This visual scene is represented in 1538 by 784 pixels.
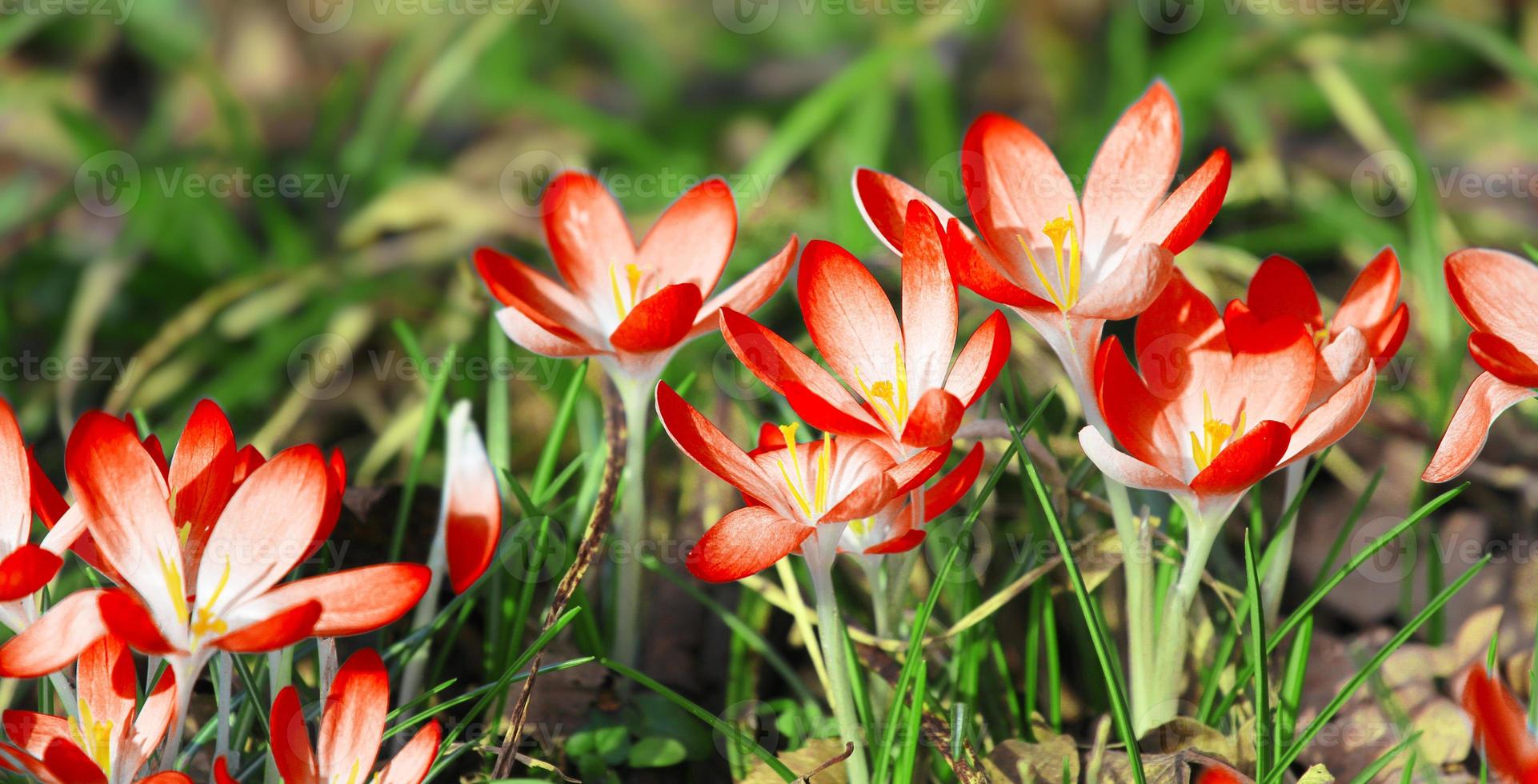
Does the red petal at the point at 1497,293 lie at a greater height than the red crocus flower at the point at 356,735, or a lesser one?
greater

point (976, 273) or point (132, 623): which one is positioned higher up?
point (976, 273)

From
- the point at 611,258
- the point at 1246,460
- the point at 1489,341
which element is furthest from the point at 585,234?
the point at 1489,341

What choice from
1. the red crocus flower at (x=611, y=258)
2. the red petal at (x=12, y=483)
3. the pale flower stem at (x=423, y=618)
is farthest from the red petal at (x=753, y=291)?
the red petal at (x=12, y=483)

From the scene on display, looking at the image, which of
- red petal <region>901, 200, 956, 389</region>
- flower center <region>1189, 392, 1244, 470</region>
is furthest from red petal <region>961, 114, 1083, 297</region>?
flower center <region>1189, 392, 1244, 470</region>

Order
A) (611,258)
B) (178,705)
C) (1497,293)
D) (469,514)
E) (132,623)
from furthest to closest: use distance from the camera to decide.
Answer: (611,258) < (469,514) < (1497,293) < (178,705) < (132,623)

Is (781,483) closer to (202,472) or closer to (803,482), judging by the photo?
(803,482)

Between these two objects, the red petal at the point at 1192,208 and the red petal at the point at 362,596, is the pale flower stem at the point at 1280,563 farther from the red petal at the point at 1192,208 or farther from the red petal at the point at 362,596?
the red petal at the point at 362,596
